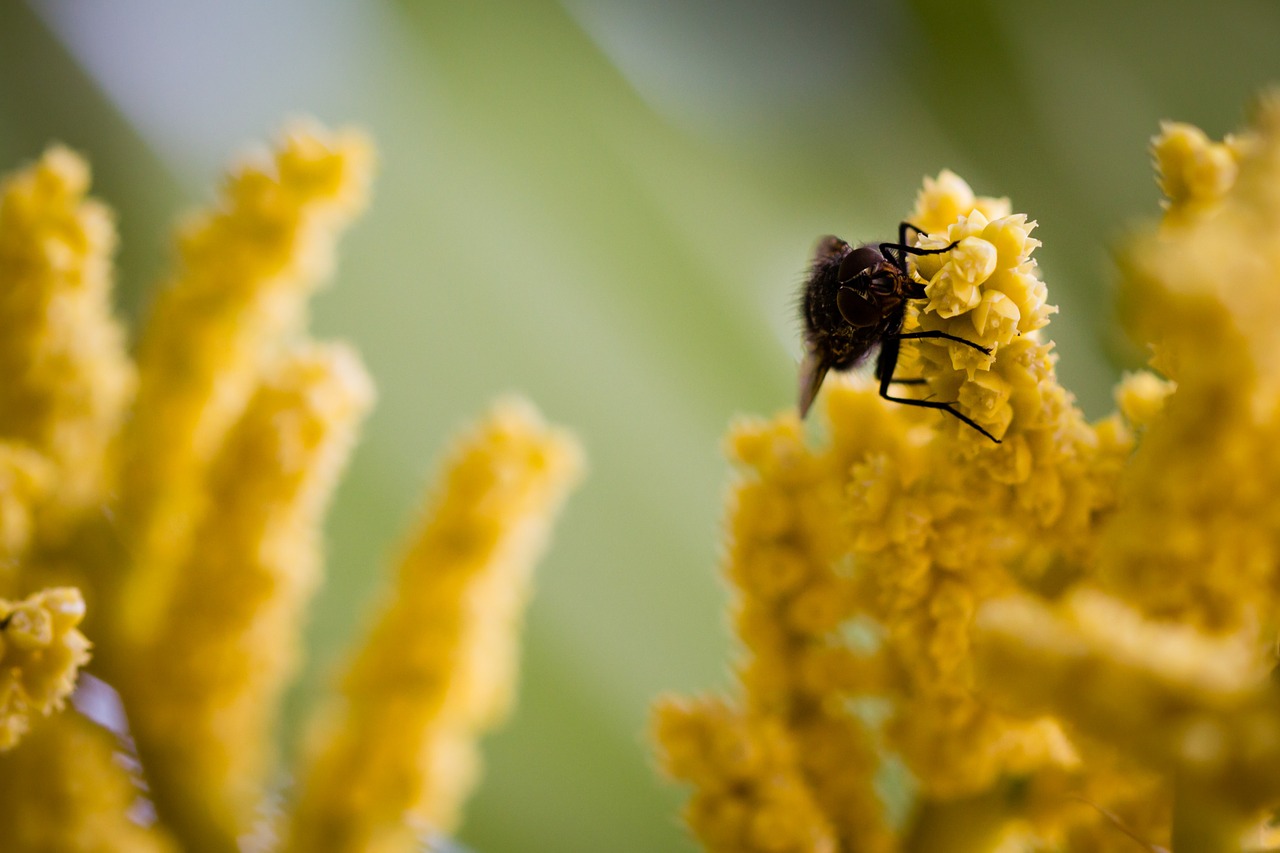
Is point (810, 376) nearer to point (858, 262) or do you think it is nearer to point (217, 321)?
point (858, 262)

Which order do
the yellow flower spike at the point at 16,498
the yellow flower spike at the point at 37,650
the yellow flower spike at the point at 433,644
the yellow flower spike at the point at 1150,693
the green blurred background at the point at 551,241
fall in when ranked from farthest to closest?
the green blurred background at the point at 551,241
the yellow flower spike at the point at 433,644
the yellow flower spike at the point at 16,498
the yellow flower spike at the point at 37,650
the yellow flower spike at the point at 1150,693

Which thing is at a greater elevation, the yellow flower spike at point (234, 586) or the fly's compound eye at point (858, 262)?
the fly's compound eye at point (858, 262)

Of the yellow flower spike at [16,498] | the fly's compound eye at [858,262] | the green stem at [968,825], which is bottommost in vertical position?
the yellow flower spike at [16,498]

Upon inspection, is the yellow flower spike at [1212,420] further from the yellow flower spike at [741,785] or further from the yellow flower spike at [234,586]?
the yellow flower spike at [234,586]

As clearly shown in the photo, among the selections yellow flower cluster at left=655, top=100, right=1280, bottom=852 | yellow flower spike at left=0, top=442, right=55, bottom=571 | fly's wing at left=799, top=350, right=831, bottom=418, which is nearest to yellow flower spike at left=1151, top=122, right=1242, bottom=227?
yellow flower cluster at left=655, top=100, right=1280, bottom=852

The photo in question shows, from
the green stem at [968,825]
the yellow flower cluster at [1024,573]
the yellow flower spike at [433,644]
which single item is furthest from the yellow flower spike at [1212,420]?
the yellow flower spike at [433,644]

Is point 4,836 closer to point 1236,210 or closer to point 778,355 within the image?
point 1236,210

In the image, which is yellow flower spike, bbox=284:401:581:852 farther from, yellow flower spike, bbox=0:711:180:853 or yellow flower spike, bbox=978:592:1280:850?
yellow flower spike, bbox=978:592:1280:850
